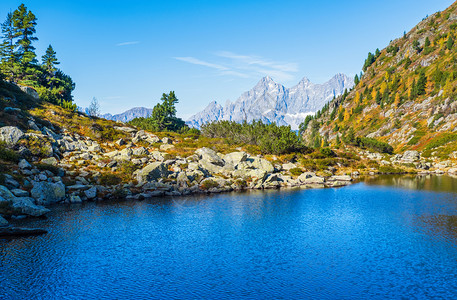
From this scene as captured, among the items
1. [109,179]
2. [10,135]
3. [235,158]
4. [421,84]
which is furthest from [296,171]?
[421,84]

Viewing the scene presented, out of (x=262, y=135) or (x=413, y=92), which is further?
(x=413, y=92)

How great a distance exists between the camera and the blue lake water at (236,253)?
24.2 metres

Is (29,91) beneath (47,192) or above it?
above

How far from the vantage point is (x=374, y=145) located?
14975 centimetres

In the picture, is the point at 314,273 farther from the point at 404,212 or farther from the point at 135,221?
the point at 404,212

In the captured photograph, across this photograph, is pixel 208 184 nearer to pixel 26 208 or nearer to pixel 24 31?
pixel 26 208

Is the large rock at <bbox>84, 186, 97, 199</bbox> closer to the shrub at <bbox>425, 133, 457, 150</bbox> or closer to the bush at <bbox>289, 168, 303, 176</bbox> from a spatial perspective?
the bush at <bbox>289, 168, 303, 176</bbox>

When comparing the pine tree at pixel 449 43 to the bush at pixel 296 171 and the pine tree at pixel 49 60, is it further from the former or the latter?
the pine tree at pixel 49 60

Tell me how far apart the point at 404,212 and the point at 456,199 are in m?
16.5

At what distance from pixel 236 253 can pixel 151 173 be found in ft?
133

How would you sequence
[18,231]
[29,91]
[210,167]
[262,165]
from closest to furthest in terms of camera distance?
[18,231] < [210,167] < [262,165] < [29,91]

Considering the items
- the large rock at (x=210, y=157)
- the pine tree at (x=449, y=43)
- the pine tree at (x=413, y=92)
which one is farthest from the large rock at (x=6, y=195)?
the pine tree at (x=449, y=43)

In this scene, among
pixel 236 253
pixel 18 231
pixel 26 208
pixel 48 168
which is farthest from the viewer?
pixel 48 168

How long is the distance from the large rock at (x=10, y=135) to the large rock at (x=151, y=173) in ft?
81.6
